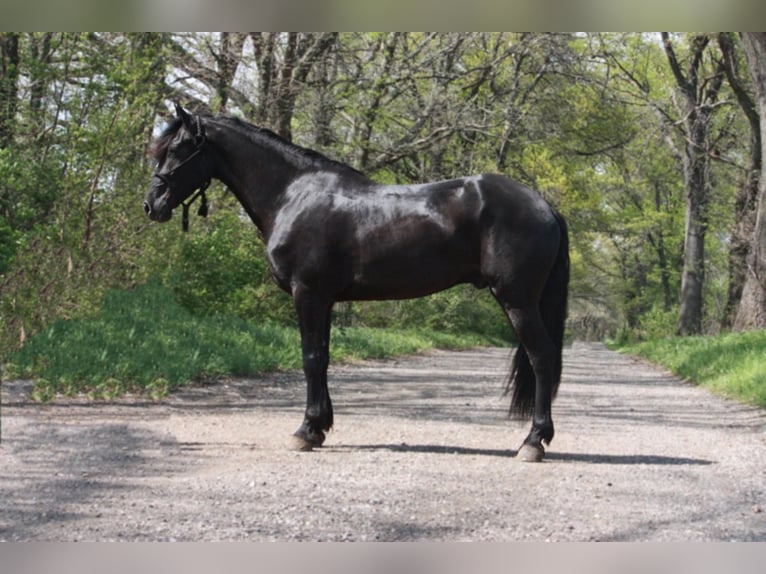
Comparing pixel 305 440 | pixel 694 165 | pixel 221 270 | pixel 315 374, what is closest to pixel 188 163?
pixel 315 374

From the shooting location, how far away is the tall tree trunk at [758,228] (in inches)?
455

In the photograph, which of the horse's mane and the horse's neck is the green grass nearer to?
the horse's mane

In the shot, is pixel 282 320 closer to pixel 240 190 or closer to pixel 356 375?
pixel 356 375

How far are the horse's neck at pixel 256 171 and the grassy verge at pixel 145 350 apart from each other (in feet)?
7.26

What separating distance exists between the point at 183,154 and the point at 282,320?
305 inches

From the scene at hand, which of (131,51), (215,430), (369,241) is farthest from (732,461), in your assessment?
(131,51)

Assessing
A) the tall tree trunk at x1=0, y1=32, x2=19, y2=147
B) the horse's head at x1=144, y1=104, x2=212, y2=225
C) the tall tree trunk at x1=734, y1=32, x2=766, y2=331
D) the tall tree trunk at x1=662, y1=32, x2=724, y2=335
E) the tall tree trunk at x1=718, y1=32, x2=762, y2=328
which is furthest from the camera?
the tall tree trunk at x1=662, y1=32, x2=724, y2=335

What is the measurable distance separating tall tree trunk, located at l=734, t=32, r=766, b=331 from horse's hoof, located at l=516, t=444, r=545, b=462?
272 inches

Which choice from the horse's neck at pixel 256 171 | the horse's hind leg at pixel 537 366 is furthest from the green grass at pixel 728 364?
the horse's neck at pixel 256 171

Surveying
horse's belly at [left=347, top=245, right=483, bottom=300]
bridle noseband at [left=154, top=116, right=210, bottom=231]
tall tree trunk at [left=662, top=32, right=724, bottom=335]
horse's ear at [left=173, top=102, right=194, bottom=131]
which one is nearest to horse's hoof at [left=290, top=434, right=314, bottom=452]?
horse's belly at [left=347, top=245, right=483, bottom=300]

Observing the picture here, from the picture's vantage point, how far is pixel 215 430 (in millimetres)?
7355

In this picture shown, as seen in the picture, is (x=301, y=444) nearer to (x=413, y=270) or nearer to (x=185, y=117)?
(x=413, y=270)

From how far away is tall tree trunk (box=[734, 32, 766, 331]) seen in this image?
1155 cm

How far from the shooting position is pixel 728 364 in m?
12.5
